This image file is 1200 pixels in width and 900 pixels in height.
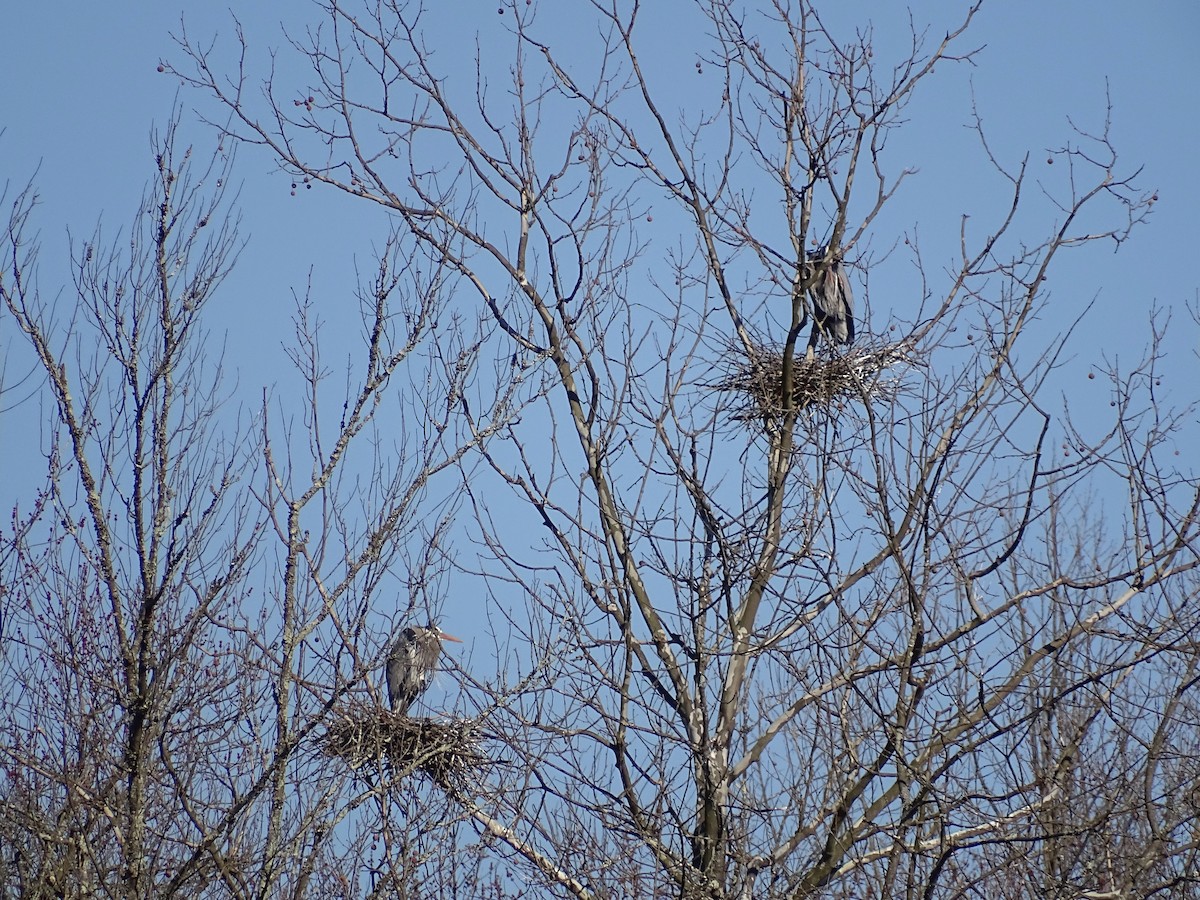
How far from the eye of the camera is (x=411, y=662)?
26.8 feet

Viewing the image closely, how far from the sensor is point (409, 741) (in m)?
6.92

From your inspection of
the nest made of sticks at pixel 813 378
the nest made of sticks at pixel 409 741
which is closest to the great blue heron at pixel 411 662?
the nest made of sticks at pixel 409 741

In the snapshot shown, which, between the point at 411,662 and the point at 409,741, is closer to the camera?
the point at 409,741

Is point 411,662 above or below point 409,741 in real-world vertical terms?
above

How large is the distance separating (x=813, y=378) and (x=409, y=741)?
2.74 meters

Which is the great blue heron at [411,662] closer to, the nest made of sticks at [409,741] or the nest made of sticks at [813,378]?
the nest made of sticks at [409,741]

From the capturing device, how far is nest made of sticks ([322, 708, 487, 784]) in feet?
22.2

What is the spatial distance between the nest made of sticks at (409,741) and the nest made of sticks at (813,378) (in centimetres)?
216

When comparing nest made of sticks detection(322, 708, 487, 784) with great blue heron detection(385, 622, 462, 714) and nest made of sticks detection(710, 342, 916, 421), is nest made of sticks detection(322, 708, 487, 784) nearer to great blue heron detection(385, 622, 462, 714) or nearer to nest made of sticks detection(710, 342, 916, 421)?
great blue heron detection(385, 622, 462, 714)

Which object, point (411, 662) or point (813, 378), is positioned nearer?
point (813, 378)

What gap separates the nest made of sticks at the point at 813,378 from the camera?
22.2 ft

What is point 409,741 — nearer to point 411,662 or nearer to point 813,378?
point 411,662

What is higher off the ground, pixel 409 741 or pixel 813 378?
pixel 813 378

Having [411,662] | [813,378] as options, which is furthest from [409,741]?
[813,378]
